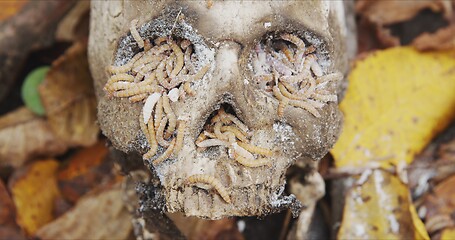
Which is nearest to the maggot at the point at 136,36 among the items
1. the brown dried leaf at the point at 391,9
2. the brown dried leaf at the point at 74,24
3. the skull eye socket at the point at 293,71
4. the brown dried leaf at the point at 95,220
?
the skull eye socket at the point at 293,71

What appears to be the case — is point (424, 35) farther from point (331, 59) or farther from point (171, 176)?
point (171, 176)

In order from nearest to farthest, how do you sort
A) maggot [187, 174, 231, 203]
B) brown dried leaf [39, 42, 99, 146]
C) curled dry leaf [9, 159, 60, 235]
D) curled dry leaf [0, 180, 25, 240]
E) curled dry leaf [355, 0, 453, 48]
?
maggot [187, 174, 231, 203], curled dry leaf [0, 180, 25, 240], curled dry leaf [9, 159, 60, 235], brown dried leaf [39, 42, 99, 146], curled dry leaf [355, 0, 453, 48]

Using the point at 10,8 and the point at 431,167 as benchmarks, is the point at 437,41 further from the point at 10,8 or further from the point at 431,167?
the point at 10,8

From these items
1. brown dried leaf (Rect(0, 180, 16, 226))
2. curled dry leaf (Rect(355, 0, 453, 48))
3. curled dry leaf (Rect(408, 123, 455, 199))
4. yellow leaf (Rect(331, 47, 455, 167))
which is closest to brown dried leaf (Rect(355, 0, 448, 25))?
curled dry leaf (Rect(355, 0, 453, 48))

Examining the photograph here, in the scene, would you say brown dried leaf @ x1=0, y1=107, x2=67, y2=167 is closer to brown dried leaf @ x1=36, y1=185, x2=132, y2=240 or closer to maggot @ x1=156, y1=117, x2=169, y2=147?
brown dried leaf @ x1=36, y1=185, x2=132, y2=240

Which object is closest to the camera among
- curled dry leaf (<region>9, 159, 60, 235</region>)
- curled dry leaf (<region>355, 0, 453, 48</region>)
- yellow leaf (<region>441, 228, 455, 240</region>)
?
yellow leaf (<region>441, 228, 455, 240</region>)

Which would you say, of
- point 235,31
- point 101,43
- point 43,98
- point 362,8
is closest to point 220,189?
point 235,31
